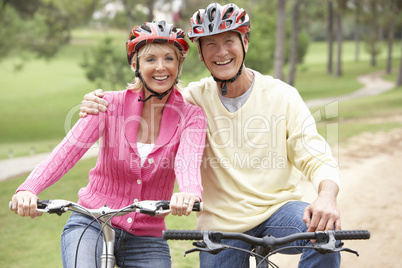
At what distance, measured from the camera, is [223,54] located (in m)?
3.74

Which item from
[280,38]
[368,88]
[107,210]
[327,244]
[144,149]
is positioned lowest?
[368,88]

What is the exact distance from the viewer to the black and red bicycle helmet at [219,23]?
145 inches

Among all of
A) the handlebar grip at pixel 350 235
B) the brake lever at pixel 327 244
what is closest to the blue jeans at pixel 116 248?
the brake lever at pixel 327 244

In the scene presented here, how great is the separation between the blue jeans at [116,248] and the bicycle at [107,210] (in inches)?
2.8

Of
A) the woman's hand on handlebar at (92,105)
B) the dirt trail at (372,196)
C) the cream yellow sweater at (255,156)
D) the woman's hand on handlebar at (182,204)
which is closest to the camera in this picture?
the woman's hand on handlebar at (182,204)

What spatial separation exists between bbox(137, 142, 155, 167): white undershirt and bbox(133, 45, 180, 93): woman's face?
377 mm

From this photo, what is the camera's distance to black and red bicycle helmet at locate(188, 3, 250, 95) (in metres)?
3.69

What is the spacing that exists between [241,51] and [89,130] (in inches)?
48.3

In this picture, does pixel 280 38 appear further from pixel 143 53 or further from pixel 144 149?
pixel 144 149

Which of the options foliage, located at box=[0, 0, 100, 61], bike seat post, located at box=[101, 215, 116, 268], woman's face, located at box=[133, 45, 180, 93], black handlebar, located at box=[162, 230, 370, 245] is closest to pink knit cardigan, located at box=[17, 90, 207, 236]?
woman's face, located at box=[133, 45, 180, 93]

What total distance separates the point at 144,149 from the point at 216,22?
102cm

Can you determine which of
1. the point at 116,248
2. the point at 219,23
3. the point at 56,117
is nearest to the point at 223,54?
the point at 219,23

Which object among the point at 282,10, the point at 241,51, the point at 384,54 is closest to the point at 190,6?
the point at 282,10

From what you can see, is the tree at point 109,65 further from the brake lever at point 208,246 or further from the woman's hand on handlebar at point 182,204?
the brake lever at point 208,246
